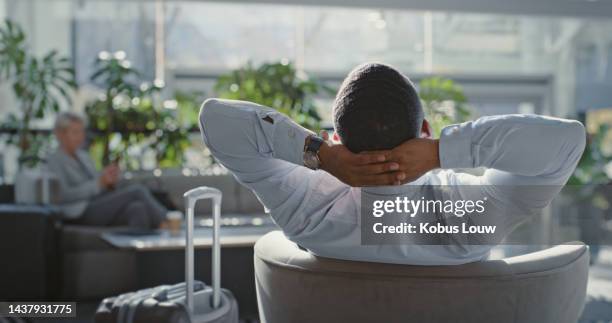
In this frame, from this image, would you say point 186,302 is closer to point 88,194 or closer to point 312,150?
point 312,150

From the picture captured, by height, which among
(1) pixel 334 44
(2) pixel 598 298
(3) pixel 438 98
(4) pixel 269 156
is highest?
(1) pixel 334 44

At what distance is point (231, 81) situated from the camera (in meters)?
5.68

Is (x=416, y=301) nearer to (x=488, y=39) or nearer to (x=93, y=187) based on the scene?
(x=93, y=187)

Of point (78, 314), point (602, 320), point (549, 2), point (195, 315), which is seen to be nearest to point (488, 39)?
point (549, 2)

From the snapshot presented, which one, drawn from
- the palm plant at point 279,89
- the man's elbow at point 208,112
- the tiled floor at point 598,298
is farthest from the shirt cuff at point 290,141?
the palm plant at point 279,89

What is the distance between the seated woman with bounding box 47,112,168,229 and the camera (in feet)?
13.5

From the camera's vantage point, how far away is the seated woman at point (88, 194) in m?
4.11

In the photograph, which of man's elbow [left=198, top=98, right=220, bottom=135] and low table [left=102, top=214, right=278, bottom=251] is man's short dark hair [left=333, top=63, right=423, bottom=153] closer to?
man's elbow [left=198, top=98, right=220, bottom=135]

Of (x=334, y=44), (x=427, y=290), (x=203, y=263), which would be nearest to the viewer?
(x=427, y=290)

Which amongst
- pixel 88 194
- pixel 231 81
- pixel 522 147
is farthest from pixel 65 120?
pixel 522 147

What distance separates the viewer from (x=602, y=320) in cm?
322

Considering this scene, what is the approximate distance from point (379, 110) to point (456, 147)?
152mm

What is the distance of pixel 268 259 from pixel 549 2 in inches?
233

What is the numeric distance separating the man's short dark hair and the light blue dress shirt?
0.28ft
